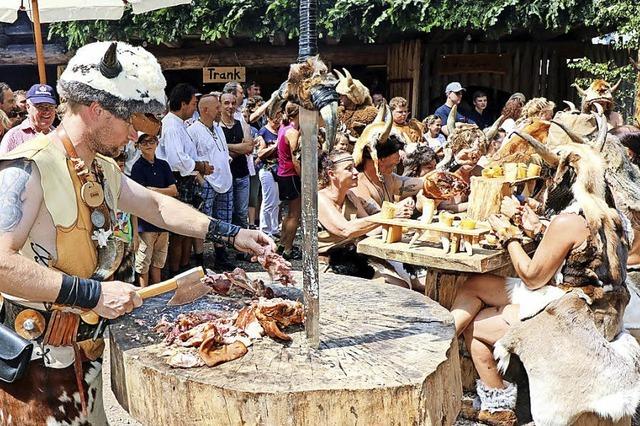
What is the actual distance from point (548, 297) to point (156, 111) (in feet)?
8.44

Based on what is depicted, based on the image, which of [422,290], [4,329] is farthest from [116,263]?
[422,290]

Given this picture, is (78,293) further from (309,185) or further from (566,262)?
(566,262)

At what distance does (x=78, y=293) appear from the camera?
231cm

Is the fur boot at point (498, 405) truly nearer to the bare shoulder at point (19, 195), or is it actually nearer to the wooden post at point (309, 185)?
the wooden post at point (309, 185)

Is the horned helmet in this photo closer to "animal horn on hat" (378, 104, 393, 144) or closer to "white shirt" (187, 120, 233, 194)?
"animal horn on hat" (378, 104, 393, 144)

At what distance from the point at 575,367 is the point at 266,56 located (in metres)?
9.44

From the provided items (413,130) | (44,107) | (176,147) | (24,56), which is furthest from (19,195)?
(24,56)

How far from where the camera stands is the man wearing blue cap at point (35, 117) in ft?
18.4

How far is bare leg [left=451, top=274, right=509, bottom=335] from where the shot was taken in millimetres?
4379

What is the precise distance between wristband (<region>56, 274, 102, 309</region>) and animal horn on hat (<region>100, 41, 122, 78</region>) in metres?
0.77

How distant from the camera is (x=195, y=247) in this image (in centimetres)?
832

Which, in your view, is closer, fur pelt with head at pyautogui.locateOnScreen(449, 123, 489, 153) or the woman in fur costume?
the woman in fur costume

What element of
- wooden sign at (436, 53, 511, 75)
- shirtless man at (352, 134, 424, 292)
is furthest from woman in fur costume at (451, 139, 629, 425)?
wooden sign at (436, 53, 511, 75)

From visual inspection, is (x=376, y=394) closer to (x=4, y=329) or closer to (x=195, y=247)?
(x=4, y=329)
